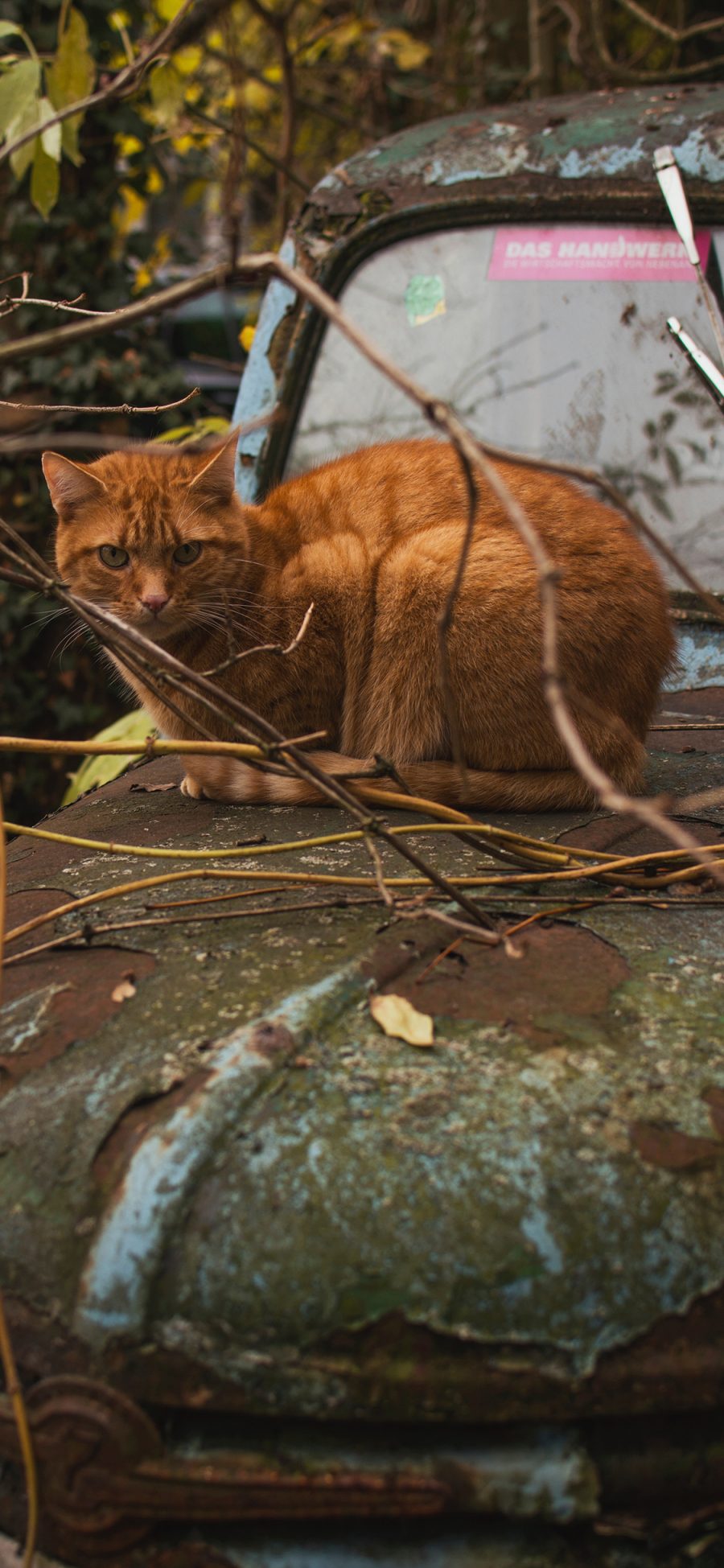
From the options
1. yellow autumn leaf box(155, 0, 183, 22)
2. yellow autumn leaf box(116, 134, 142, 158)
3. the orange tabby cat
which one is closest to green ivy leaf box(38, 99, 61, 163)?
the orange tabby cat

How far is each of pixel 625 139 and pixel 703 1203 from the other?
2451 millimetres

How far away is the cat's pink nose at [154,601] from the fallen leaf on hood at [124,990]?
3.56 ft

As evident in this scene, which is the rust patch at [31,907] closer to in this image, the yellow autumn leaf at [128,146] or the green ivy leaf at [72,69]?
the green ivy leaf at [72,69]

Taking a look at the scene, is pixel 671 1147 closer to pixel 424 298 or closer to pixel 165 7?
pixel 424 298

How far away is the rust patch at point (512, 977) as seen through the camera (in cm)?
125

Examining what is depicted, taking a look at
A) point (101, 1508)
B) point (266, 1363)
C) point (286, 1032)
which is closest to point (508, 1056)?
point (286, 1032)

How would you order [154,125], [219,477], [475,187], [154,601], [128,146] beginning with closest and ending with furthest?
1. [154,601]
2. [219,477]
3. [475,187]
4. [128,146]
5. [154,125]

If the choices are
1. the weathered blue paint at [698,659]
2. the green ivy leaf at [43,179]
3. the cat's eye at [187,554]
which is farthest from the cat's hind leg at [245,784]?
the green ivy leaf at [43,179]

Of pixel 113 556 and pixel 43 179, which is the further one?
pixel 43 179

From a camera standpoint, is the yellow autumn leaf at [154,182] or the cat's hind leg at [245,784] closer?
the cat's hind leg at [245,784]

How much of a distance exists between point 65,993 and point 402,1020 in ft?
1.27

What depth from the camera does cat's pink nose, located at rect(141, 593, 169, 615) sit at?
2291mm

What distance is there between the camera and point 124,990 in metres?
1.33

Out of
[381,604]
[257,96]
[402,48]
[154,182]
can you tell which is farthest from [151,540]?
[257,96]
